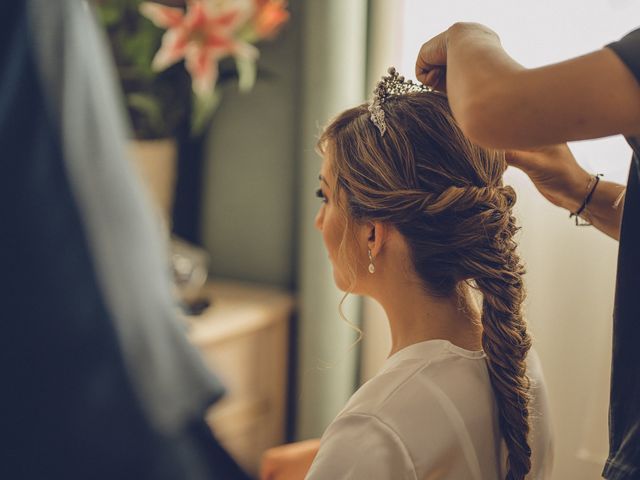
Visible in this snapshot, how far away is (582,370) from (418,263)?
827 millimetres

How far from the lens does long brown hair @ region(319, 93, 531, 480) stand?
2.78ft

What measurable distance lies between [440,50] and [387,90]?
16 cm

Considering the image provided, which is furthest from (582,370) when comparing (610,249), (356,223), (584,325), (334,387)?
(356,223)

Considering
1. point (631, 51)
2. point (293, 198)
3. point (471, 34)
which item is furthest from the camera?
point (293, 198)

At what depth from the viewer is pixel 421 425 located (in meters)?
0.77

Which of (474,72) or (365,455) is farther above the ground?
(474,72)

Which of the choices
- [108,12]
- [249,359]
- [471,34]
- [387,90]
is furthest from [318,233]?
[471,34]

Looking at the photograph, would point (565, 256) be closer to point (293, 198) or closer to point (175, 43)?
point (293, 198)

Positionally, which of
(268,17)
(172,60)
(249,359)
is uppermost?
(268,17)

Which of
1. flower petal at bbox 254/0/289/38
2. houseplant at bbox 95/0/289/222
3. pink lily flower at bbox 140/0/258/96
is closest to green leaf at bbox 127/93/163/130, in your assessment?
houseplant at bbox 95/0/289/222

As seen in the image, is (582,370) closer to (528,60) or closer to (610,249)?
(610,249)

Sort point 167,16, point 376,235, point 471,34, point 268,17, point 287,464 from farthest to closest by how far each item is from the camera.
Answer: point 268,17
point 167,16
point 287,464
point 376,235
point 471,34

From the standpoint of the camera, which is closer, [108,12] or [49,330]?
[49,330]

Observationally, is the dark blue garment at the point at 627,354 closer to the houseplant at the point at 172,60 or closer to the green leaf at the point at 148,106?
the houseplant at the point at 172,60
